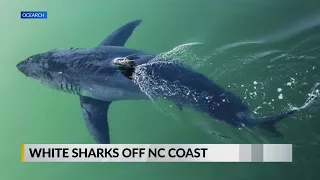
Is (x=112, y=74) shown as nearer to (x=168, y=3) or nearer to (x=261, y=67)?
(x=168, y=3)

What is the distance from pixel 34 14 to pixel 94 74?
694mm

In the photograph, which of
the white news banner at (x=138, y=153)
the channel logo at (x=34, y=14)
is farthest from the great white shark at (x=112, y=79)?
the channel logo at (x=34, y=14)

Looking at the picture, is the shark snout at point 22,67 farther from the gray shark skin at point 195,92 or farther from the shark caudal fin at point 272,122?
the shark caudal fin at point 272,122

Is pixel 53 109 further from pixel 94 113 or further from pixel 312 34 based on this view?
pixel 312 34

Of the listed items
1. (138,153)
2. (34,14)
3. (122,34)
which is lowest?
(138,153)

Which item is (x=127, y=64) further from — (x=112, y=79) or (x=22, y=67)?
(x=22, y=67)

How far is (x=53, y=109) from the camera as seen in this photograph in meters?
3.60

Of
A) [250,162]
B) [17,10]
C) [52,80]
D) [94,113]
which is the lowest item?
[250,162]

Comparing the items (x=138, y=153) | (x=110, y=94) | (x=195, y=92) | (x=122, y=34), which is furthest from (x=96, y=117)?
(x=195, y=92)

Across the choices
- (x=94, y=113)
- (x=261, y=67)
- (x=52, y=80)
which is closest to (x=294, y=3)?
(x=261, y=67)

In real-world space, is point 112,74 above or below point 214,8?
below

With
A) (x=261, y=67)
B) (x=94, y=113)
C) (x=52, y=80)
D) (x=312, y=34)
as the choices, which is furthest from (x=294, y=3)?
(x=52, y=80)

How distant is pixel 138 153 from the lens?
3.57 m

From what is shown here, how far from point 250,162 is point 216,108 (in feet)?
1.71
